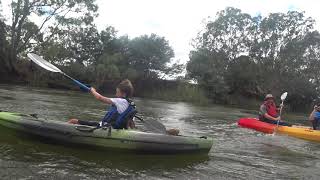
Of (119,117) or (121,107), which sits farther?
(119,117)

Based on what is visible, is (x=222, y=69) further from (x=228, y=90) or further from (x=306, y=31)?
(x=306, y=31)

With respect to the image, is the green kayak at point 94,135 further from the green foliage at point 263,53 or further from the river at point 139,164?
the green foliage at point 263,53

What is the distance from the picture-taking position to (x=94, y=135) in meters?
7.49

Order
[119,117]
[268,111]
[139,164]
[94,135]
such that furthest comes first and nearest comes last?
1. [268,111]
2. [119,117]
3. [94,135]
4. [139,164]

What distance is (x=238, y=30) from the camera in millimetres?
47406

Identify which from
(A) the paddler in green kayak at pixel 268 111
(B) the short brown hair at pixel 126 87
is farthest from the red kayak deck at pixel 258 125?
(B) the short brown hair at pixel 126 87

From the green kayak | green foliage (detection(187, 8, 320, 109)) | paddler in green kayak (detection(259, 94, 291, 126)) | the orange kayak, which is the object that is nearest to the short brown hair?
the green kayak

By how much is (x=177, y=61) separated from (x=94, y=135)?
34.8 metres

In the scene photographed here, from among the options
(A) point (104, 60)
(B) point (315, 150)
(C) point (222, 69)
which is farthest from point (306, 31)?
(B) point (315, 150)

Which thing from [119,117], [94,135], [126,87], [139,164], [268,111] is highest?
[126,87]

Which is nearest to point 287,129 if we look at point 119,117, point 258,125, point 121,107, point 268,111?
point 258,125

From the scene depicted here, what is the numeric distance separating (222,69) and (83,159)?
37820 mm

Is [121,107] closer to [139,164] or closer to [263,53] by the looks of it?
[139,164]

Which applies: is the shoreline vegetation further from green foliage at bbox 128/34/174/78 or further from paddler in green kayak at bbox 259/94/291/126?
paddler in green kayak at bbox 259/94/291/126
